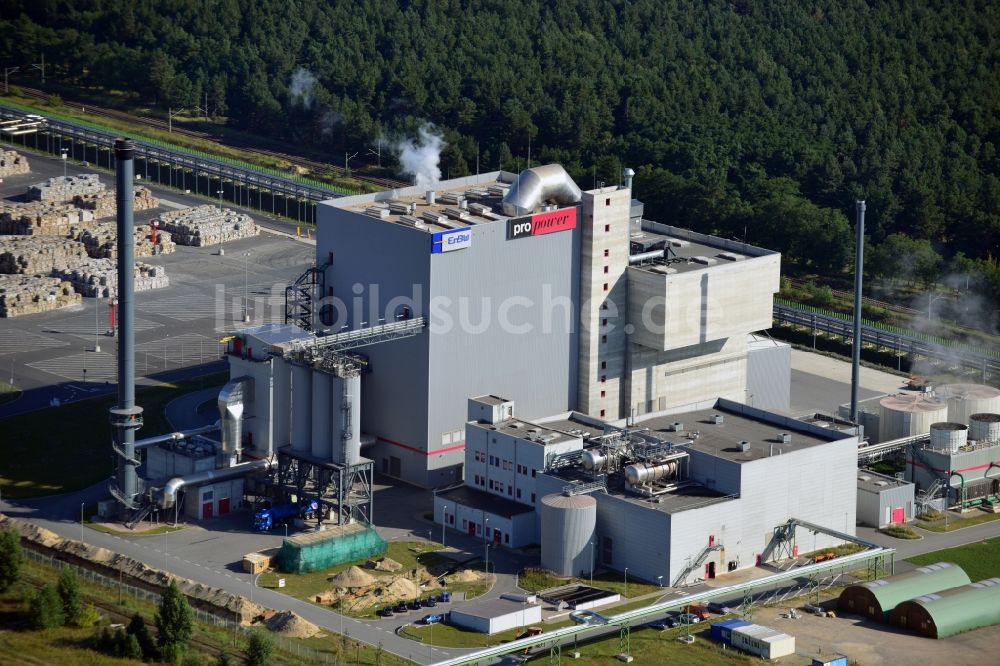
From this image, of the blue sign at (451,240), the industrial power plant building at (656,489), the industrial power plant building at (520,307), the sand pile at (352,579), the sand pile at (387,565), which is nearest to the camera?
the sand pile at (352,579)

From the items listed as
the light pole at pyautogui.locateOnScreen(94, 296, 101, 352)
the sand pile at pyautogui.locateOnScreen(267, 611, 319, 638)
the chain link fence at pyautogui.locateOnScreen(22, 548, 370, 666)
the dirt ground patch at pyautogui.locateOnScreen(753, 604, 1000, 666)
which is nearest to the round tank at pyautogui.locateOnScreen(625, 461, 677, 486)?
the dirt ground patch at pyautogui.locateOnScreen(753, 604, 1000, 666)

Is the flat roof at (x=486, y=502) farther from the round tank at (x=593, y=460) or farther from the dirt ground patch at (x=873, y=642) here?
the dirt ground patch at (x=873, y=642)

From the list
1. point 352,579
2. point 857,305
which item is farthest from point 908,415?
point 352,579

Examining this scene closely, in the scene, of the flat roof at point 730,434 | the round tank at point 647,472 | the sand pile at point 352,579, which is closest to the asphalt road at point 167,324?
the sand pile at point 352,579

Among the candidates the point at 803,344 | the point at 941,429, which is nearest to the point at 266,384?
the point at 941,429

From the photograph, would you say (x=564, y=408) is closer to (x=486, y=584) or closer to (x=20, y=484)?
(x=486, y=584)

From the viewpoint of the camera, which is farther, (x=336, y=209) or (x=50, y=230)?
(x=50, y=230)

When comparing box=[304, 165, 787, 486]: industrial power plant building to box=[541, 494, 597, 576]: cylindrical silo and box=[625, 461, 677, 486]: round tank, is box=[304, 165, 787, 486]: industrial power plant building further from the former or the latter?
box=[625, 461, 677, 486]: round tank

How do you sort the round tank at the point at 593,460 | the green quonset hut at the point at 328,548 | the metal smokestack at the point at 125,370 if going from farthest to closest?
the metal smokestack at the point at 125,370 < the round tank at the point at 593,460 < the green quonset hut at the point at 328,548
